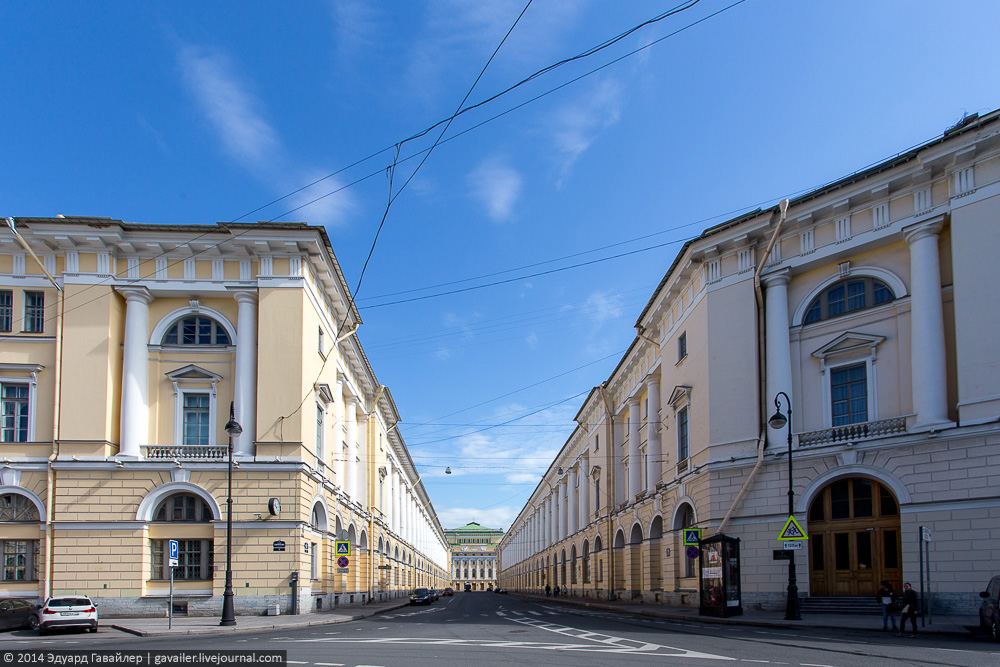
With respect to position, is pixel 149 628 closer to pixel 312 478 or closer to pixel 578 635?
pixel 312 478

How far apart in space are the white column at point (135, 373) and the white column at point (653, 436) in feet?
74.5

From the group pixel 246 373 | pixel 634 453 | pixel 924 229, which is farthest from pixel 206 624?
pixel 634 453

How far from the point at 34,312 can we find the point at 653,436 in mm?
28361

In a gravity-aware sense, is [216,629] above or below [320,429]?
below

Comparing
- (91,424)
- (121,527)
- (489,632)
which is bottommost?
(489,632)

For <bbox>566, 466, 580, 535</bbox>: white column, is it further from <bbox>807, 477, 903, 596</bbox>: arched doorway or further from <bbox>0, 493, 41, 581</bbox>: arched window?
<bbox>0, 493, 41, 581</bbox>: arched window

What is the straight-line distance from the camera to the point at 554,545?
276 feet

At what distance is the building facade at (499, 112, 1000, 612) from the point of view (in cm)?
2397

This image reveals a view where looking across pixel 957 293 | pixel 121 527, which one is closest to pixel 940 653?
pixel 957 293

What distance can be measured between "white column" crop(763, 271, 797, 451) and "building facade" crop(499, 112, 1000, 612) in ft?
0.17

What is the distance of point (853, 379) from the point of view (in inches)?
1113

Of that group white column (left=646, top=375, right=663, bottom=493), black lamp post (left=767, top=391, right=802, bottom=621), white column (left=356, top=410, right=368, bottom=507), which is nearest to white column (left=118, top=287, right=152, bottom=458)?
white column (left=356, top=410, right=368, bottom=507)

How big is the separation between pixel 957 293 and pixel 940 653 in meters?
13.8

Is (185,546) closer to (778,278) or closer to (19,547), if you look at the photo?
(19,547)
